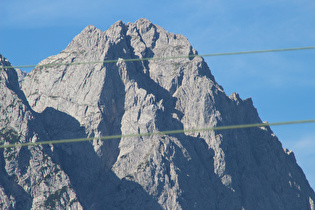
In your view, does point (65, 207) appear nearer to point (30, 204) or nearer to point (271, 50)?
point (30, 204)

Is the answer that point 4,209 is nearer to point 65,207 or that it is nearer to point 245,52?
point 65,207

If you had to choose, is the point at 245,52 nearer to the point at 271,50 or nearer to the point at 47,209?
the point at 271,50

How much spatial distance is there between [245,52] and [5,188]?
151m

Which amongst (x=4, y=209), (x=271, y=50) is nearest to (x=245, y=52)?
(x=271, y=50)

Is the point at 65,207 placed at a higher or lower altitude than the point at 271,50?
higher

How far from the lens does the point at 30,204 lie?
7810 inches

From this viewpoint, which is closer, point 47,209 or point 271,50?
point 271,50

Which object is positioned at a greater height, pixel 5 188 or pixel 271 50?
pixel 5 188

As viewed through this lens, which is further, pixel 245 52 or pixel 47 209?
pixel 47 209

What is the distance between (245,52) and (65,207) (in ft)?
487

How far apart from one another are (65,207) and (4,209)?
16954 mm

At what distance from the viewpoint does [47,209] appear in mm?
198250

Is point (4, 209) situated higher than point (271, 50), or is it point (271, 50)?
point (4, 209)

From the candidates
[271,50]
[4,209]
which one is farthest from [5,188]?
[271,50]
